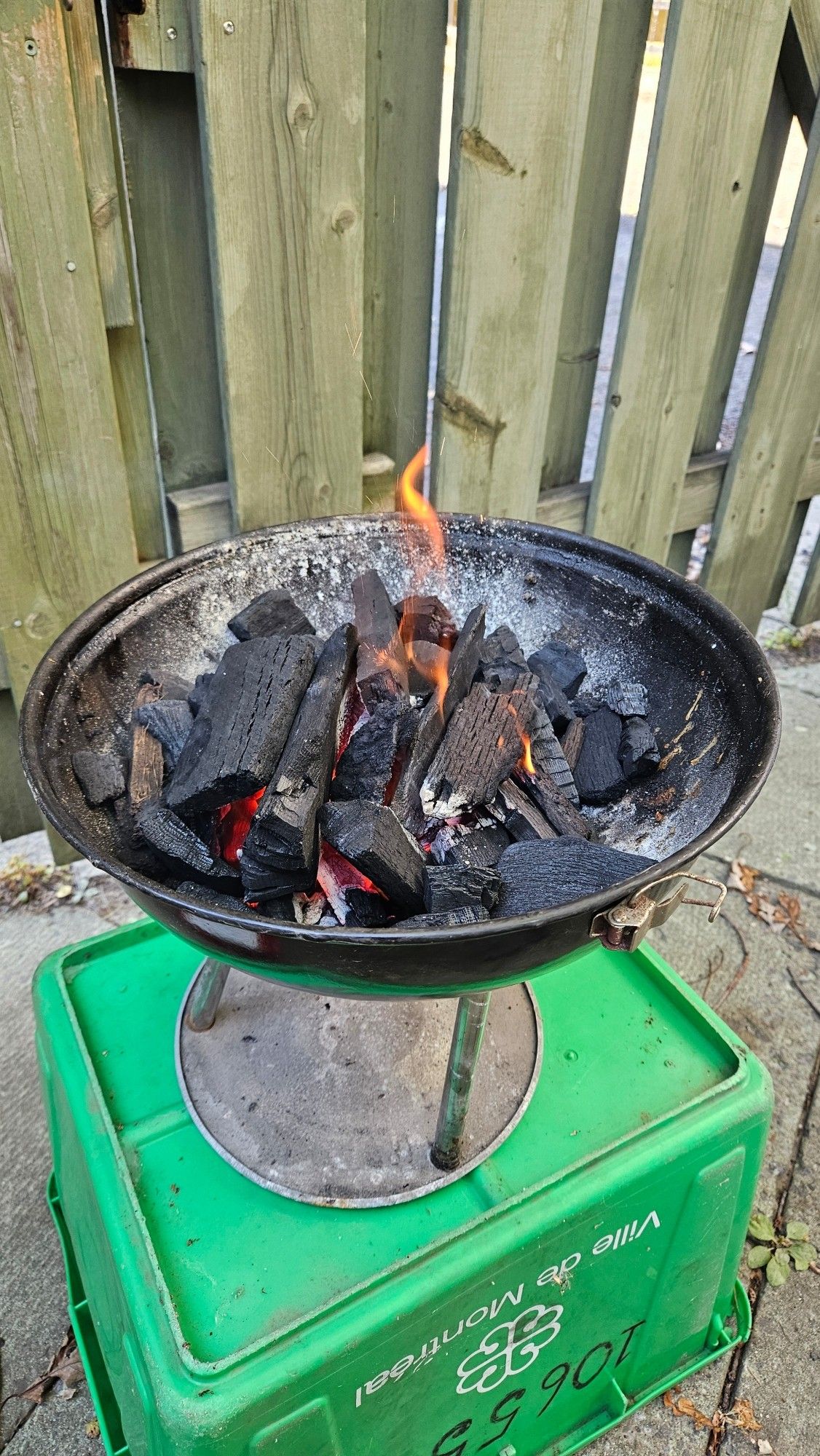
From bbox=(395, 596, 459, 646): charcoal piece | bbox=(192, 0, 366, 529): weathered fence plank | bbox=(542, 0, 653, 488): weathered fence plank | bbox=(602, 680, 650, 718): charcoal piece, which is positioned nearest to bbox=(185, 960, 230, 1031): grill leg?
bbox=(395, 596, 459, 646): charcoal piece

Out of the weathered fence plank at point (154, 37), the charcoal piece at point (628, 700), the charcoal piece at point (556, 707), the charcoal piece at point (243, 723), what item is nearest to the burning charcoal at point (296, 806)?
the charcoal piece at point (243, 723)

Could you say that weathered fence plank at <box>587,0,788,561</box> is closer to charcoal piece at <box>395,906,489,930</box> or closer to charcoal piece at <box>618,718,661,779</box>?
charcoal piece at <box>618,718,661,779</box>

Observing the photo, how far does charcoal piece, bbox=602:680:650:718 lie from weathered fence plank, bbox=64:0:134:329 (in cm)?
121

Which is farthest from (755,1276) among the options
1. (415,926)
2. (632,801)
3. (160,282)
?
(160,282)

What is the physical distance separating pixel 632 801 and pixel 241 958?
635 mm

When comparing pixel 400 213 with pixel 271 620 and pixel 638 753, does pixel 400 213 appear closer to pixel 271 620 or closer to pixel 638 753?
pixel 271 620

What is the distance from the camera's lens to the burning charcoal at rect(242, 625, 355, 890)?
1.10 meters

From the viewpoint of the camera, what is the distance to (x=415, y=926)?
1.01 metres

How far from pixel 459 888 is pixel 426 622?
22.1 inches

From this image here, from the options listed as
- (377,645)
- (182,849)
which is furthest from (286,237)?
(182,849)

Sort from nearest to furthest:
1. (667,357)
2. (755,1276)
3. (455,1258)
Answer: (455,1258) → (755,1276) → (667,357)

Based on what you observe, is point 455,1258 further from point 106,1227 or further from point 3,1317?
point 3,1317

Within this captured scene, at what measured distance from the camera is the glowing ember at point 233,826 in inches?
50.1

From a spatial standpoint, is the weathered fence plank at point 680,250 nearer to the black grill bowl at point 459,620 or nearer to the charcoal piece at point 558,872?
the black grill bowl at point 459,620
